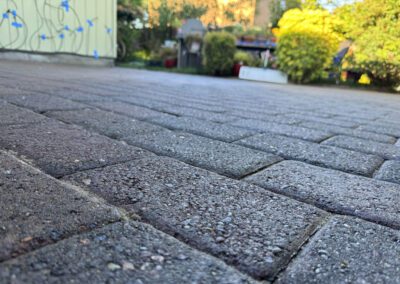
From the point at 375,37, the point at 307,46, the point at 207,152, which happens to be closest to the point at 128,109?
the point at 207,152

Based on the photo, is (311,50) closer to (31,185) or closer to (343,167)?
(343,167)

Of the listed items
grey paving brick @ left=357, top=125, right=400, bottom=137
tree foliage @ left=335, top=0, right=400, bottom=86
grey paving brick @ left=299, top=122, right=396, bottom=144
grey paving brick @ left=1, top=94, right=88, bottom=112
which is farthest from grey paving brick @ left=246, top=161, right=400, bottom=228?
tree foliage @ left=335, top=0, right=400, bottom=86

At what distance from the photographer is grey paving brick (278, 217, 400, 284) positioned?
0.58 meters

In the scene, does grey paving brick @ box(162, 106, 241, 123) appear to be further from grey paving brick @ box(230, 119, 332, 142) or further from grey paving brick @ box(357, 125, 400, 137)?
grey paving brick @ box(357, 125, 400, 137)

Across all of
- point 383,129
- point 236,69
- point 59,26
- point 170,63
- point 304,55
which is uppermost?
point 59,26

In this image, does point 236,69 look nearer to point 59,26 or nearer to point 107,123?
point 59,26

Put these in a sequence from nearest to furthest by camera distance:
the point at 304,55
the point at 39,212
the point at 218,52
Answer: the point at 39,212
the point at 304,55
the point at 218,52

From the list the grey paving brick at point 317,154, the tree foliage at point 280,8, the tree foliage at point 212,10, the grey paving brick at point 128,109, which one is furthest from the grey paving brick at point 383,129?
the tree foliage at point 280,8

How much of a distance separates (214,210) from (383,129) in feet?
6.26

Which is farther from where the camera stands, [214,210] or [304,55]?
[304,55]

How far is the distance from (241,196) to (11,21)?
23.7 ft

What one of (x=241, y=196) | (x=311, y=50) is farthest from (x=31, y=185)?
(x=311, y=50)

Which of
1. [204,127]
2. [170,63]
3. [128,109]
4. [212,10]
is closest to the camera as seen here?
[204,127]

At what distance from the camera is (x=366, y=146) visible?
1.65 meters
